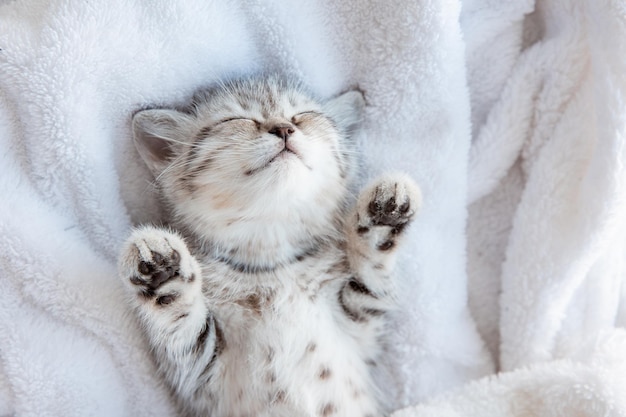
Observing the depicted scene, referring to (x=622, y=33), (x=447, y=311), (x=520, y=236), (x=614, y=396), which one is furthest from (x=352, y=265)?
(x=622, y=33)

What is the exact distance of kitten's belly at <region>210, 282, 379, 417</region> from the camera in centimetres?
112

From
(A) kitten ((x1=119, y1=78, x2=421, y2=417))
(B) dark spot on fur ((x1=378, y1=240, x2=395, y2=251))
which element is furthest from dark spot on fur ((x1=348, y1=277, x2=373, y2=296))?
(B) dark spot on fur ((x1=378, y1=240, x2=395, y2=251))

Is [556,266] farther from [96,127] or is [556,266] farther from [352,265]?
[96,127]

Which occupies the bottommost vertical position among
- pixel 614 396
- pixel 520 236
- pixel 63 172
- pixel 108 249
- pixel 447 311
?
pixel 614 396

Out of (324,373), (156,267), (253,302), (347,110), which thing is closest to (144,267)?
(156,267)

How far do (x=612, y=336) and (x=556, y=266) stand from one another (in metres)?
0.17

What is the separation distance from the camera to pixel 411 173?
130cm

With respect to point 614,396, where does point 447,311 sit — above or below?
above

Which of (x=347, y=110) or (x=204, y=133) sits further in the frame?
(x=347, y=110)

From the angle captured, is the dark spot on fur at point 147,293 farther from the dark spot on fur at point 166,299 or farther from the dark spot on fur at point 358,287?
the dark spot on fur at point 358,287

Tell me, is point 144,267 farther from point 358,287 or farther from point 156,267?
point 358,287

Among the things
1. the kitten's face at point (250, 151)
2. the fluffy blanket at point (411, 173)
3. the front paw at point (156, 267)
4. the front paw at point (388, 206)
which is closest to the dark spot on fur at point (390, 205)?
the front paw at point (388, 206)

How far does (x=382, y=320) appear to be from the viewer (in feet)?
4.17

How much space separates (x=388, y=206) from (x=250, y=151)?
0.83 feet
